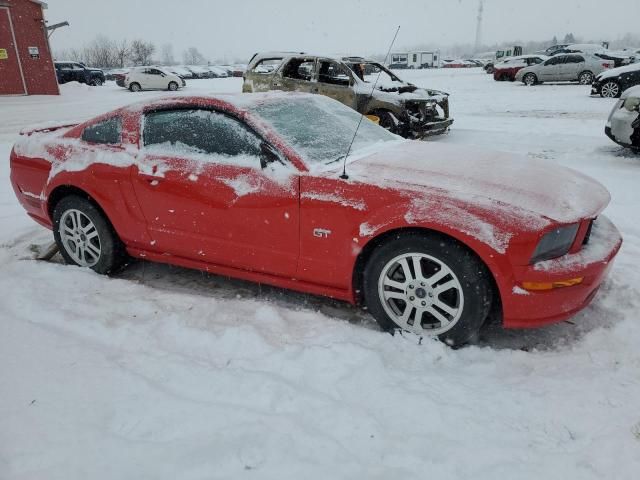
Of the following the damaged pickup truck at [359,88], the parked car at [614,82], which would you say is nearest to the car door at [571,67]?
the parked car at [614,82]

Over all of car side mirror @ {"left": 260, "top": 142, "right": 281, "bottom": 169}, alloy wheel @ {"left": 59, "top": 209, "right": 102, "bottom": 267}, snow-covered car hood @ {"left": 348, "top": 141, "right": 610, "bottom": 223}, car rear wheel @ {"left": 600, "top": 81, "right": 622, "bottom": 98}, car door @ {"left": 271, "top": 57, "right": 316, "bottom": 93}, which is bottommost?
alloy wheel @ {"left": 59, "top": 209, "right": 102, "bottom": 267}

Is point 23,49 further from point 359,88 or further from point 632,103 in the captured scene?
point 632,103

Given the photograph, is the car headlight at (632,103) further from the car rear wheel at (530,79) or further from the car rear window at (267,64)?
Answer: the car rear wheel at (530,79)

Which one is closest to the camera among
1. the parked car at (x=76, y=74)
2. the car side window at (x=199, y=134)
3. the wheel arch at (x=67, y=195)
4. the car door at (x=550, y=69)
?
the car side window at (x=199, y=134)

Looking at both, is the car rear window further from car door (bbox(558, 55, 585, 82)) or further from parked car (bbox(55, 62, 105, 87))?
parked car (bbox(55, 62, 105, 87))

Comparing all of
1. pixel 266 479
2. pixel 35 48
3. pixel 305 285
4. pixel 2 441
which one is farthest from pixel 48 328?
pixel 35 48

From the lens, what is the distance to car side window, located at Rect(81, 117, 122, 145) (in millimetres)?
3553

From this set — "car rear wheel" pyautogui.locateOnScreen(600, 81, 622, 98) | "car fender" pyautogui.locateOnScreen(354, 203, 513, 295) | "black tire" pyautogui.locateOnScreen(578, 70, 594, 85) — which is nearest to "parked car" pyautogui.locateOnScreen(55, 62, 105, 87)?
"black tire" pyautogui.locateOnScreen(578, 70, 594, 85)

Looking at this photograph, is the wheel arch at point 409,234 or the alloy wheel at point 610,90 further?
the alloy wheel at point 610,90

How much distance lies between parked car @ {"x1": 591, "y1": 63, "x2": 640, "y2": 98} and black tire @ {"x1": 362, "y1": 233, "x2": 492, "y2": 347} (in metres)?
14.2

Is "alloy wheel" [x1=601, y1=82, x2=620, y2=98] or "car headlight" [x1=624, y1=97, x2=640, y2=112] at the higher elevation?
"car headlight" [x1=624, y1=97, x2=640, y2=112]

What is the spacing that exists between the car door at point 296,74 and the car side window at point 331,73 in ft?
0.51

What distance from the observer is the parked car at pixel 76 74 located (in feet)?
89.8

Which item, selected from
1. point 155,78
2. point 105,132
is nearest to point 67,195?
point 105,132
